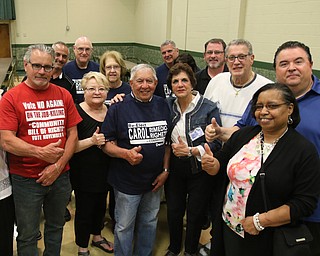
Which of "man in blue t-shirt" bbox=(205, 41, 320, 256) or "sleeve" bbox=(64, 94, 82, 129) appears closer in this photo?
"man in blue t-shirt" bbox=(205, 41, 320, 256)

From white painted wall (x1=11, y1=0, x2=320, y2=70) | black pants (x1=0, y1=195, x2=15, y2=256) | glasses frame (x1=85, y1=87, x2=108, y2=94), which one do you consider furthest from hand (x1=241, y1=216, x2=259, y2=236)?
white painted wall (x1=11, y1=0, x2=320, y2=70)

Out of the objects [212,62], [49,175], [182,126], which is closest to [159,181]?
[182,126]

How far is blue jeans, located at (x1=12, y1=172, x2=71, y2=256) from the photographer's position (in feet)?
6.25

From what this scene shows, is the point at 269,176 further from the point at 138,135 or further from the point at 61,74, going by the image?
the point at 61,74

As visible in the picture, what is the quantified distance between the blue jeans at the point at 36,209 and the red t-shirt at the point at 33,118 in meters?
0.10

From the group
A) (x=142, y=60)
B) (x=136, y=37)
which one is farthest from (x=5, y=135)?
(x=136, y=37)

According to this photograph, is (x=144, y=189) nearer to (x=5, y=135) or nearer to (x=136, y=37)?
(x=5, y=135)

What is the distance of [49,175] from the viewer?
1.90 meters

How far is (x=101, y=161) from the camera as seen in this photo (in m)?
2.27

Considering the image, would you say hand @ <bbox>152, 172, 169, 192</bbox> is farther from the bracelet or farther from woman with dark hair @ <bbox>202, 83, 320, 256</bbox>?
the bracelet

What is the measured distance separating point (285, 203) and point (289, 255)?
235 millimetres

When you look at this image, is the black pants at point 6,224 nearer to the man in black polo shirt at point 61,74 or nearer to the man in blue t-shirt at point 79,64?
the man in black polo shirt at point 61,74

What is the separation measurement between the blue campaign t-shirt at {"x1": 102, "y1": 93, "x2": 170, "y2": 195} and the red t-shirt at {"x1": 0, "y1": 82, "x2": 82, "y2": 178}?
Result: 31 centimetres

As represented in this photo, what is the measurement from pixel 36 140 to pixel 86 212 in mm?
807
